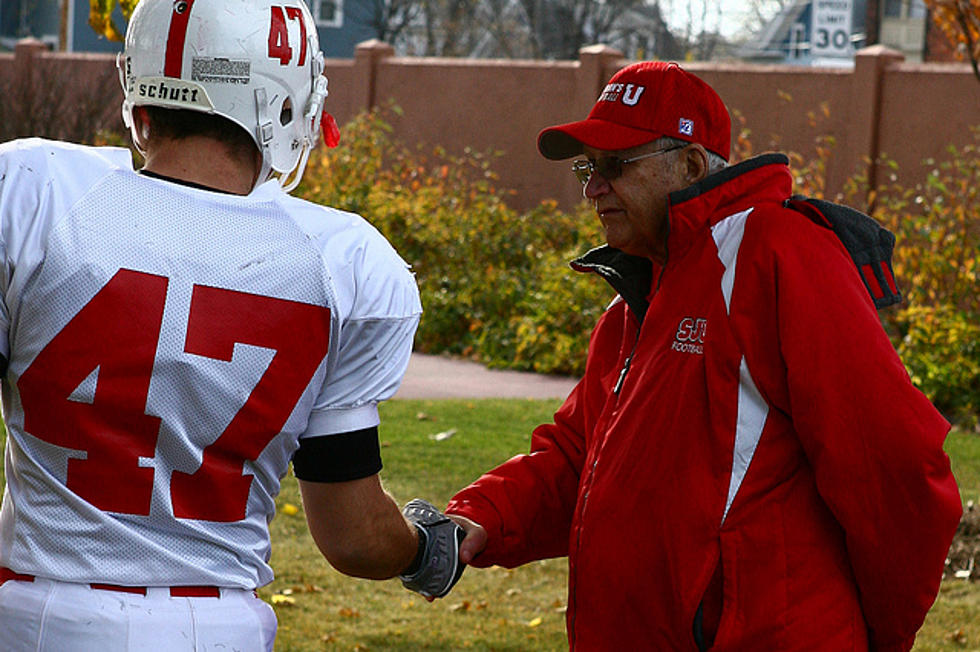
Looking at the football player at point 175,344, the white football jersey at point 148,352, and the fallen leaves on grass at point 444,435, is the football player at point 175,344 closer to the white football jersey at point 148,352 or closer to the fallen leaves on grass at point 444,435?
the white football jersey at point 148,352

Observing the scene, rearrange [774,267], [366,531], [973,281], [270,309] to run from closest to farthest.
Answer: [270,309]
[366,531]
[774,267]
[973,281]

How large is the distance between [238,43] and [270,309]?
0.47m

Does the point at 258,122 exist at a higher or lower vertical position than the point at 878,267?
higher

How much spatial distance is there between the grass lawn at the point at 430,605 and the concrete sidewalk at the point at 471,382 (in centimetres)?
300

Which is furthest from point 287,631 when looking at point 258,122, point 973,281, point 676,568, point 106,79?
point 106,79

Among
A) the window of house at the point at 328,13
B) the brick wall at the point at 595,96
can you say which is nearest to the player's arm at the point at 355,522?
the brick wall at the point at 595,96

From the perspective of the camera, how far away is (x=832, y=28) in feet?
138

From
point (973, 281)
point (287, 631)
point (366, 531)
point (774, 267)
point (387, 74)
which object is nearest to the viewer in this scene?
point (366, 531)

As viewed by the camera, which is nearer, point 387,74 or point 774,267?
point 774,267

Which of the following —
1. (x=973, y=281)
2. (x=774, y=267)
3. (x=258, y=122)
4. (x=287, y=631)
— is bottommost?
(x=287, y=631)

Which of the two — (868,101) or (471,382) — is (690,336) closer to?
(471,382)

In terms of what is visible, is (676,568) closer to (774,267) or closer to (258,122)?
(774,267)

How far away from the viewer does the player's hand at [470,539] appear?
328cm

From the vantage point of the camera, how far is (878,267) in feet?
9.54
